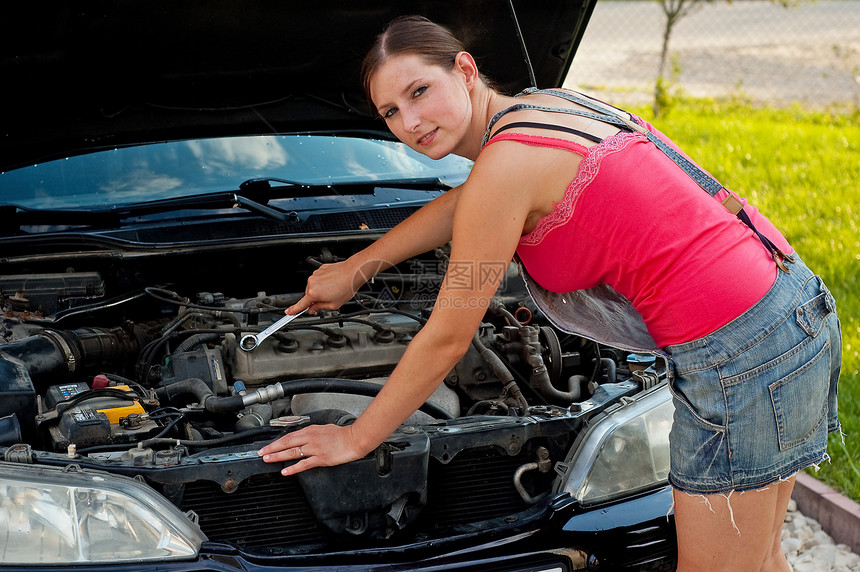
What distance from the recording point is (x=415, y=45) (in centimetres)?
178

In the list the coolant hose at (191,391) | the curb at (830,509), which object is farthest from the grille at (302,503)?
the curb at (830,509)

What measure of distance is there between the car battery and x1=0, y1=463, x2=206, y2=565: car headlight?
17 cm

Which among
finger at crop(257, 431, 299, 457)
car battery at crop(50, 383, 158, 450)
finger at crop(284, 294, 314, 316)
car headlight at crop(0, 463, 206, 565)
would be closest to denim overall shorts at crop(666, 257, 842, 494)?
finger at crop(257, 431, 299, 457)

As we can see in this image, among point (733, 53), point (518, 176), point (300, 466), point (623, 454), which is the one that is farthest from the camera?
point (733, 53)

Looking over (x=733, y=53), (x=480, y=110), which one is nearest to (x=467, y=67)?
(x=480, y=110)

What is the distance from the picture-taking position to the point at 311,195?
10.0ft

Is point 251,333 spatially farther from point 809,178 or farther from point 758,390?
point 809,178

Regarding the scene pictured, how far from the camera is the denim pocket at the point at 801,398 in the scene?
171cm

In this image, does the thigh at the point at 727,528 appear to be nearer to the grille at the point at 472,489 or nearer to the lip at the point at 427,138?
the grille at the point at 472,489

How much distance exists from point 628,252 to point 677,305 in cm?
15

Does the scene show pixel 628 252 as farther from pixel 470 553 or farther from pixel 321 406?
pixel 321 406

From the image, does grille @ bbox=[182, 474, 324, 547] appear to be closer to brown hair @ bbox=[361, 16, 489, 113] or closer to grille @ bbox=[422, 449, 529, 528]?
grille @ bbox=[422, 449, 529, 528]

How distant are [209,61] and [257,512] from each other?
1.72 metres

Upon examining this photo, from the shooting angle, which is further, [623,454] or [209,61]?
[209,61]
